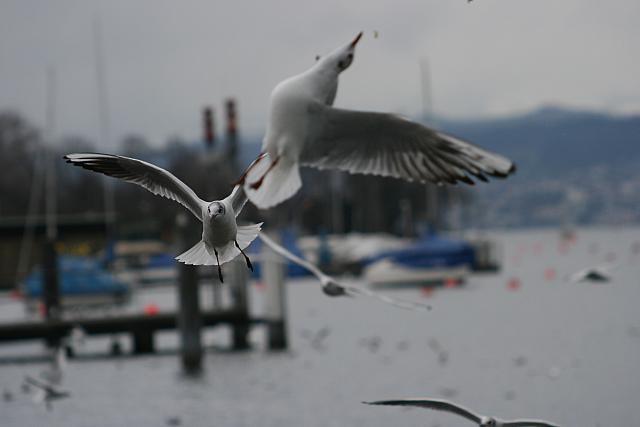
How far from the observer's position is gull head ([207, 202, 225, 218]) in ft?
19.7

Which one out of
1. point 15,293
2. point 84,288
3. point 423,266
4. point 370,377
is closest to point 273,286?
point 370,377

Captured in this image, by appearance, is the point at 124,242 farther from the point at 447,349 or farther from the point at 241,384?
the point at 241,384

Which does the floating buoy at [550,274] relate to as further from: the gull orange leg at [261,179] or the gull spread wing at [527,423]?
the gull orange leg at [261,179]

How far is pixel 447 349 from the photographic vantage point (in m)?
47.4

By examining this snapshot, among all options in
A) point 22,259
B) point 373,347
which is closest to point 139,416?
point 373,347

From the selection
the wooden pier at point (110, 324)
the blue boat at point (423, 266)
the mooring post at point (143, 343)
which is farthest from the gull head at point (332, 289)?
the blue boat at point (423, 266)

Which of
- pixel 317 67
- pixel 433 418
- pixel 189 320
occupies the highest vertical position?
pixel 317 67

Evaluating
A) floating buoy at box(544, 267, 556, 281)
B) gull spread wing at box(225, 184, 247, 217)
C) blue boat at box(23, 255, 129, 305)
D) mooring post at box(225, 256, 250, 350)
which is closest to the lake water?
Result: mooring post at box(225, 256, 250, 350)

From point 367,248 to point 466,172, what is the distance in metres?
97.3

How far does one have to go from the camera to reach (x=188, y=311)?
Answer: 33.6 m

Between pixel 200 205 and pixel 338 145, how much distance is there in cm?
119

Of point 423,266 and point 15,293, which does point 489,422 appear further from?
point 423,266

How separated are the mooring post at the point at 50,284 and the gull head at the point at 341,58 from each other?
3653cm

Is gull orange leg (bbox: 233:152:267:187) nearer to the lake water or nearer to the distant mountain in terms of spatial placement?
the lake water
